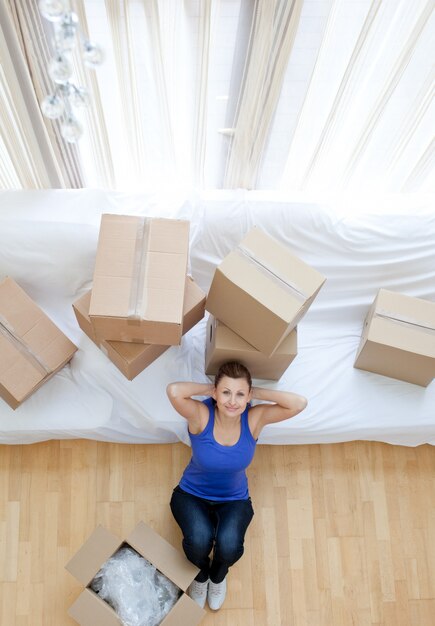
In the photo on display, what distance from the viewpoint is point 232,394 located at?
192 cm

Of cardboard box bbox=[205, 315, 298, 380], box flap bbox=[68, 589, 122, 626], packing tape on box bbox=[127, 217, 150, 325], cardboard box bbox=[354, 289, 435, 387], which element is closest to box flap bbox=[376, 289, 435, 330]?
cardboard box bbox=[354, 289, 435, 387]

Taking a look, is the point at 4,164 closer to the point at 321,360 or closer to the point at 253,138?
the point at 253,138

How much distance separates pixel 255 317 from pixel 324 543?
1080 millimetres

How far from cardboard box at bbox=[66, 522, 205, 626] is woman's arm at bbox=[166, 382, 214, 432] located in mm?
398

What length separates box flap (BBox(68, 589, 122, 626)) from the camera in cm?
188

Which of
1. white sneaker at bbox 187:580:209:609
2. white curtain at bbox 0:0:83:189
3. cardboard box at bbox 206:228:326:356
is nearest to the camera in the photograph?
white curtain at bbox 0:0:83:189

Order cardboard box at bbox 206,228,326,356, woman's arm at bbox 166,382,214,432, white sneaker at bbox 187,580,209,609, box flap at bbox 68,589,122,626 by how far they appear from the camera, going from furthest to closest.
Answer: white sneaker at bbox 187,580,209,609
woman's arm at bbox 166,382,214,432
box flap at bbox 68,589,122,626
cardboard box at bbox 206,228,326,356

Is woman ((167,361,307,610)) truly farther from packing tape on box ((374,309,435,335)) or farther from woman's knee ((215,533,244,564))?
packing tape on box ((374,309,435,335))

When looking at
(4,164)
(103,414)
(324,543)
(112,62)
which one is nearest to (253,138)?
(112,62)

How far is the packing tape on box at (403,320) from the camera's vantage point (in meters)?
2.07

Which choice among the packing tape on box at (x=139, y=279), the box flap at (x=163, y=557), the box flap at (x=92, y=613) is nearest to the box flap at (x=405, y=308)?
the packing tape on box at (x=139, y=279)

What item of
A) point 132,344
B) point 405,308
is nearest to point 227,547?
point 132,344

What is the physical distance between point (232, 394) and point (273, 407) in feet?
0.73

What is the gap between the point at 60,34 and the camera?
0.94 m
